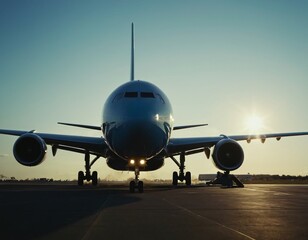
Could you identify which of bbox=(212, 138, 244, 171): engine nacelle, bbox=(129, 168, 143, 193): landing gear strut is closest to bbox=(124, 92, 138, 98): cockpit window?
bbox=(129, 168, 143, 193): landing gear strut

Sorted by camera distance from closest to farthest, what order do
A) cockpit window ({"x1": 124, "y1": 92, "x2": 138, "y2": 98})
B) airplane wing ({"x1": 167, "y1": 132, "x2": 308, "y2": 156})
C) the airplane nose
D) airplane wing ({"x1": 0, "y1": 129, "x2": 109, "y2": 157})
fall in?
the airplane nose → cockpit window ({"x1": 124, "y1": 92, "x2": 138, "y2": 98}) → airplane wing ({"x1": 0, "y1": 129, "x2": 109, "y2": 157}) → airplane wing ({"x1": 167, "y1": 132, "x2": 308, "y2": 156})

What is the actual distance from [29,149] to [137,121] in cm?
865

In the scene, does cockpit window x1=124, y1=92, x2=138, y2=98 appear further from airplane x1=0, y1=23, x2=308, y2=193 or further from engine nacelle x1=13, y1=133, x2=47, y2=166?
engine nacelle x1=13, y1=133, x2=47, y2=166

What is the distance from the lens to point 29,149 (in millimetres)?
21656

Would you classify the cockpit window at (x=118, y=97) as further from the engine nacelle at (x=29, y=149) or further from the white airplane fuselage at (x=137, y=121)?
the engine nacelle at (x=29, y=149)

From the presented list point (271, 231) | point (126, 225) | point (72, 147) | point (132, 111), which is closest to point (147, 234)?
point (126, 225)

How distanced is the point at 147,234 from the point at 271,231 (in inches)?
64.5

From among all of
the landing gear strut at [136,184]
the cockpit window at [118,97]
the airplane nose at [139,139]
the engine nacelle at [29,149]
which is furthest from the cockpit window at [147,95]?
the engine nacelle at [29,149]

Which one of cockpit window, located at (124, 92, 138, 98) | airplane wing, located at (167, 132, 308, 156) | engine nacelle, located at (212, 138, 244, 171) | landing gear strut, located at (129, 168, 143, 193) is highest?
cockpit window, located at (124, 92, 138, 98)

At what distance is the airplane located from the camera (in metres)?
15.9

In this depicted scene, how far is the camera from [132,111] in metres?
15.8

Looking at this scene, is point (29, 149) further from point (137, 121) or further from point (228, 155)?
point (228, 155)

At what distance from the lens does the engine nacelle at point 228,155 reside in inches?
882

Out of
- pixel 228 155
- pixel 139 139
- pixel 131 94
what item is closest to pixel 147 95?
pixel 131 94
